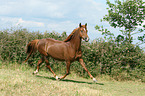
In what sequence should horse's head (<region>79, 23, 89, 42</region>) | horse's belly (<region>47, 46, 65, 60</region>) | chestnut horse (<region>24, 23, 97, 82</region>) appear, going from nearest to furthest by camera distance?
horse's head (<region>79, 23, 89, 42</region>)
chestnut horse (<region>24, 23, 97, 82</region>)
horse's belly (<region>47, 46, 65, 60</region>)

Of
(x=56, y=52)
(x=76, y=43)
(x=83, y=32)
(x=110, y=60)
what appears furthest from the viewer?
(x=110, y=60)

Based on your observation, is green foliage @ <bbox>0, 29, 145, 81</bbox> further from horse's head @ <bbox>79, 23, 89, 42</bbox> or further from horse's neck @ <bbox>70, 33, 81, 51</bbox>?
horse's head @ <bbox>79, 23, 89, 42</bbox>

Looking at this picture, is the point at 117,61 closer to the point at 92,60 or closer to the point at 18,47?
the point at 92,60

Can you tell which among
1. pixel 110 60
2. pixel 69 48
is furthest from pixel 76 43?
pixel 110 60

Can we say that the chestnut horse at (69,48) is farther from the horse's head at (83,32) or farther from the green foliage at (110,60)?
the green foliage at (110,60)

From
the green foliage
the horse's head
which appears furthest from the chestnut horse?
the green foliage

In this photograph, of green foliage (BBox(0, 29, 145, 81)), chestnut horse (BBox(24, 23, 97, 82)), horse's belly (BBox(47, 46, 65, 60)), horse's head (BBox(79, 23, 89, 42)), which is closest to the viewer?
horse's head (BBox(79, 23, 89, 42))

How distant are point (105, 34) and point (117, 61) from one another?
2365mm

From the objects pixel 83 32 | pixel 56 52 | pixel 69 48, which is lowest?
pixel 56 52

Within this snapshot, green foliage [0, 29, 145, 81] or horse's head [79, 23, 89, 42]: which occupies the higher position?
horse's head [79, 23, 89, 42]

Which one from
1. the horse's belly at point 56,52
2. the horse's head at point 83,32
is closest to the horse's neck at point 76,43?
the horse's head at point 83,32

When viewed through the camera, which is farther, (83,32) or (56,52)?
(56,52)

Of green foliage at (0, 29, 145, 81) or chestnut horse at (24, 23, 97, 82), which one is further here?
green foliage at (0, 29, 145, 81)

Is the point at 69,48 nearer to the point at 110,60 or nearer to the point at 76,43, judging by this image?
the point at 76,43
